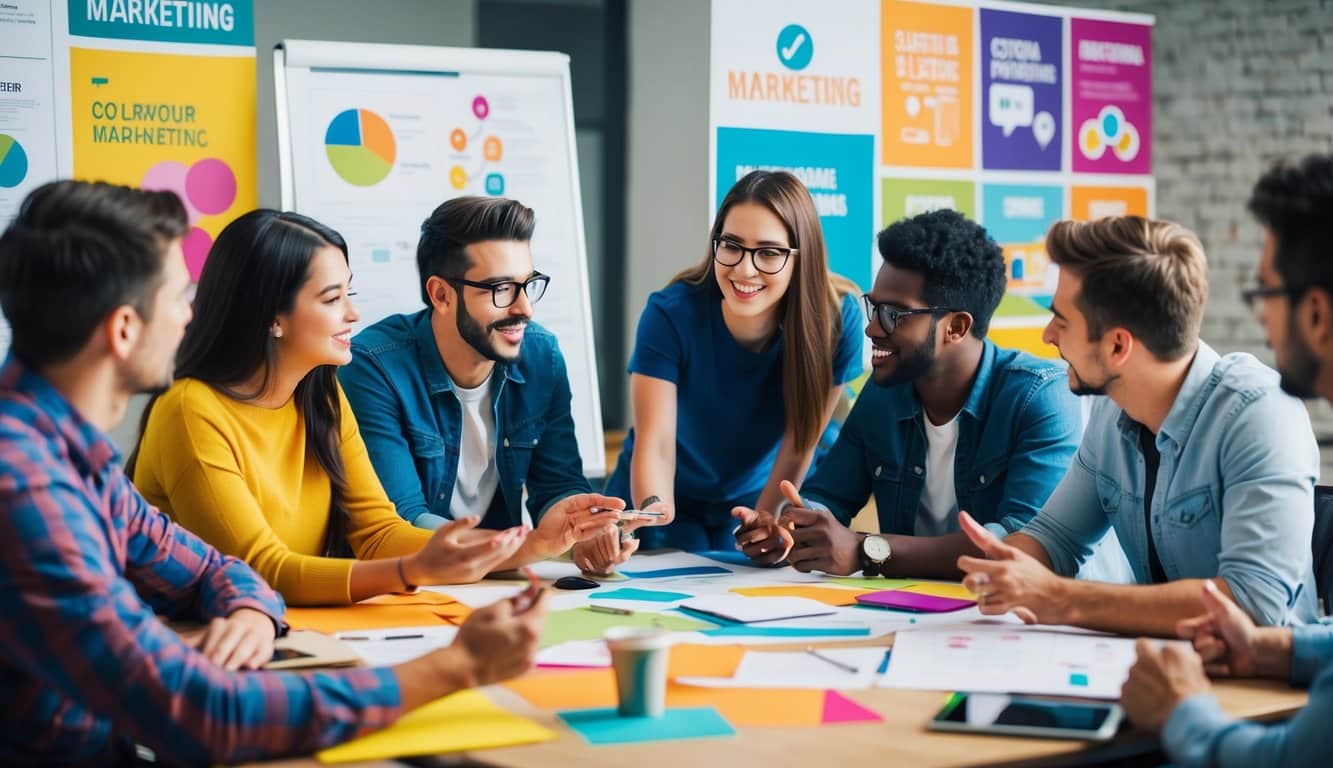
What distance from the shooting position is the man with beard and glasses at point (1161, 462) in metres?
2.00

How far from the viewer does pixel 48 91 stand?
3910 millimetres

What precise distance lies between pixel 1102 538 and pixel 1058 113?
11.0ft

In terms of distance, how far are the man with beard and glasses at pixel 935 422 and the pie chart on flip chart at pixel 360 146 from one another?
Result: 201 cm

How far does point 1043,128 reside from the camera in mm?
5383

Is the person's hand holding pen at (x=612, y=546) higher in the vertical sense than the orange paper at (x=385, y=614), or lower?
higher

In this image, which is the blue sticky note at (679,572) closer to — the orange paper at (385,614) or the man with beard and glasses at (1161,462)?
the orange paper at (385,614)

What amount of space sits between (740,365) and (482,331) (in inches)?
27.0

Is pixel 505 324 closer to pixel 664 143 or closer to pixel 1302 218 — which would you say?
pixel 1302 218

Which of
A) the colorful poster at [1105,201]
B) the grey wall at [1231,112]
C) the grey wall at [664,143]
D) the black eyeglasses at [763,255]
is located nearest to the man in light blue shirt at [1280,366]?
the black eyeglasses at [763,255]

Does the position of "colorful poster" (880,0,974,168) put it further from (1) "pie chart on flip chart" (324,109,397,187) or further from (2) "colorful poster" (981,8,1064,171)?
(1) "pie chart on flip chart" (324,109,397,187)

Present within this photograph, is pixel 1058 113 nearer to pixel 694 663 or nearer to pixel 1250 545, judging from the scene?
pixel 1250 545

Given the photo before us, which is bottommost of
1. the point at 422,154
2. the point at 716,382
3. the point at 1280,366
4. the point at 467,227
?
the point at 716,382

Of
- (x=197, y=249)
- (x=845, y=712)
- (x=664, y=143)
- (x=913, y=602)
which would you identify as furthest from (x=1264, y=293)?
(x=664, y=143)

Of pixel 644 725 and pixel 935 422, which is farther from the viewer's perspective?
pixel 935 422
